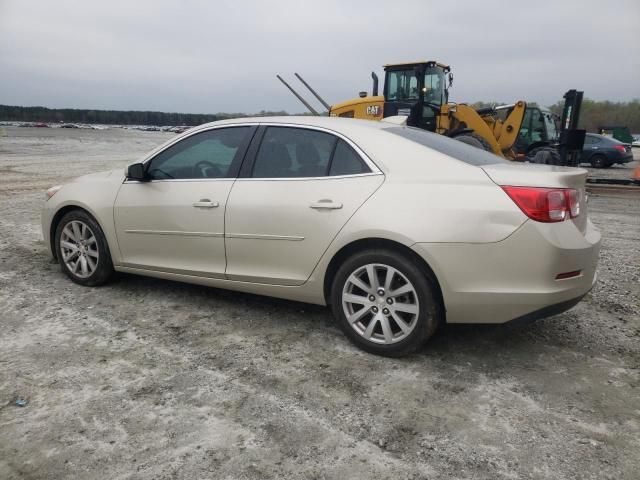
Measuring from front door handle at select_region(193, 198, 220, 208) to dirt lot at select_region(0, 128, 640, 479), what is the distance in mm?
871

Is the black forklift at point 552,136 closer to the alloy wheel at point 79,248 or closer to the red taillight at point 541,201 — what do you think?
the red taillight at point 541,201

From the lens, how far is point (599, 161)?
20.5m

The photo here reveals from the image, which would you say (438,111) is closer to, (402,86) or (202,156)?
(402,86)

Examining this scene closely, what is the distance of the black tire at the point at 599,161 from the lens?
66.5 ft

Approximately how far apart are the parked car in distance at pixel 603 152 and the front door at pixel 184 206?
748 inches

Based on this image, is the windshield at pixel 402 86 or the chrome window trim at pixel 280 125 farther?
the windshield at pixel 402 86

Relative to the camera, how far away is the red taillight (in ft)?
9.98

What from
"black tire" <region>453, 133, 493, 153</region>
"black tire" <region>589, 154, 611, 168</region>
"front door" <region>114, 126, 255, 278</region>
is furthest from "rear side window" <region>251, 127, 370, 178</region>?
"black tire" <region>589, 154, 611, 168</region>

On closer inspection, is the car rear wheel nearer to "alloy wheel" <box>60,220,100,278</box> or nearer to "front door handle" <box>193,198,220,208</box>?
"front door handle" <box>193,198,220,208</box>

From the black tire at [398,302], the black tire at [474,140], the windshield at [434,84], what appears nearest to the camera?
the black tire at [398,302]

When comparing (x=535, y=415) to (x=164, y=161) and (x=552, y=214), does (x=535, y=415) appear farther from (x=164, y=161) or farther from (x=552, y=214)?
(x=164, y=161)

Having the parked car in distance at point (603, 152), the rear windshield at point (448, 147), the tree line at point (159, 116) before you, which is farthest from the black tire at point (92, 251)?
the tree line at point (159, 116)

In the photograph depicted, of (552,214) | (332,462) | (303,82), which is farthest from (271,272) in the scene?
(303,82)

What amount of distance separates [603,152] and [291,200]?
20.0 meters
